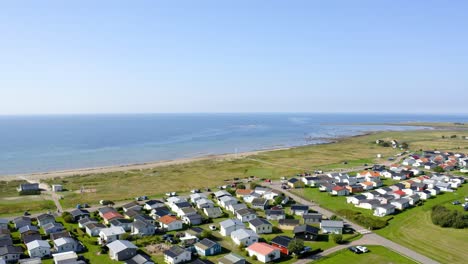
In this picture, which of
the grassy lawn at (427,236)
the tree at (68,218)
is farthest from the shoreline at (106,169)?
the grassy lawn at (427,236)

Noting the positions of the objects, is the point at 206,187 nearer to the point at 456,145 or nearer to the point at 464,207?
the point at 464,207

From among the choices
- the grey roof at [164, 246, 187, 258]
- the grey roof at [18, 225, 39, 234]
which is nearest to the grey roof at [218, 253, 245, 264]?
the grey roof at [164, 246, 187, 258]

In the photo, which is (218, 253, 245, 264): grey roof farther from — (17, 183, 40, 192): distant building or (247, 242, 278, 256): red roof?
(17, 183, 40, 192): distant building

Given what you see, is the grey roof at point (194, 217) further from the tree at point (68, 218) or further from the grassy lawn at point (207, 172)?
the grassy lawn at point (207, 172)

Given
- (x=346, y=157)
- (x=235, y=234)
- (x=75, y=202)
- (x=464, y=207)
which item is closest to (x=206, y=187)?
(x=75, y=202)

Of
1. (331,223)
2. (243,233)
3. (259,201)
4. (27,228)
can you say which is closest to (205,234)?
(243,233)

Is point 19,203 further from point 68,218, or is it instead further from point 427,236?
point 427,236

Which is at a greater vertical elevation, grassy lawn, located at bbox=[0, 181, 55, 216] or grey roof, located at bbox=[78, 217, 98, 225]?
grey roof, located at bbox=[78, 217, 98, 225]
